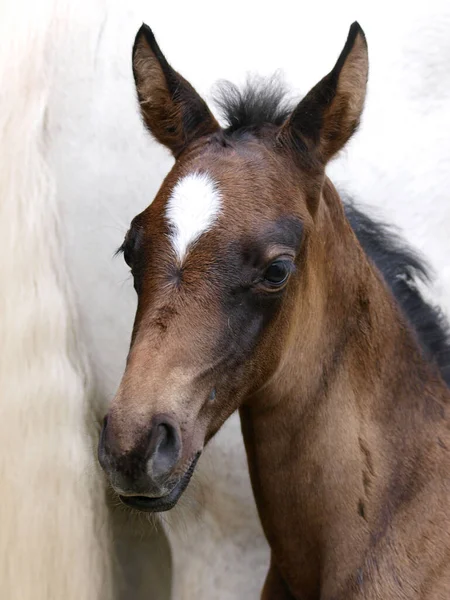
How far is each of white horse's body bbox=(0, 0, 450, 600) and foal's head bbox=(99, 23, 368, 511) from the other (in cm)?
53

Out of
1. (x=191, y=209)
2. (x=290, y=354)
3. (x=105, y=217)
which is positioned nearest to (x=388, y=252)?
(x=290, y=354)

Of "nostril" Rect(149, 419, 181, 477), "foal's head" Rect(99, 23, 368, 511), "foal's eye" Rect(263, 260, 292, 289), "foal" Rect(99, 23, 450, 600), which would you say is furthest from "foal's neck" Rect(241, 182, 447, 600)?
"nostril" Rect(149, 419, 181, 477)

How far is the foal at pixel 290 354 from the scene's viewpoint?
6.26ft

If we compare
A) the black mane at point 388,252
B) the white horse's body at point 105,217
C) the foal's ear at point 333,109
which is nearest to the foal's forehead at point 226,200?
the foal's ear at point 333,109

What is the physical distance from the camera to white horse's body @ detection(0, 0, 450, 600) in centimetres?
240

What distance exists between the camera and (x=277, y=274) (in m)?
2.03

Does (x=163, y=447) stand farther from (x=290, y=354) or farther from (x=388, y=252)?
(x=388, y=252)

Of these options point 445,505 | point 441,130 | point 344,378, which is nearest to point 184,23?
point 441,130

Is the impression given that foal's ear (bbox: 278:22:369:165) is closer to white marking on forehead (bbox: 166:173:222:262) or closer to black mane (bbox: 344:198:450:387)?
white marking on forehead (bbox: 166:173:222:262)

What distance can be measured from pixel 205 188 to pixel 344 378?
0.72 m

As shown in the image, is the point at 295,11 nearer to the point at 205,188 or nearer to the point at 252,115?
the point at 252,115

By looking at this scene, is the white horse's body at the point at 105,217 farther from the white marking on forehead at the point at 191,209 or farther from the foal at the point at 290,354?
the white marking on forehead at the point at 191,209

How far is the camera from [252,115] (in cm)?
228

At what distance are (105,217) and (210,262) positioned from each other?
1.36 meters
